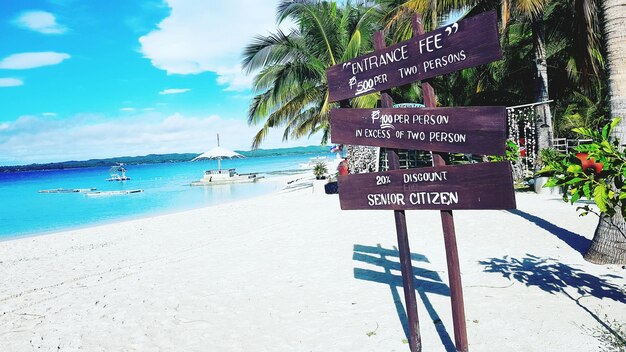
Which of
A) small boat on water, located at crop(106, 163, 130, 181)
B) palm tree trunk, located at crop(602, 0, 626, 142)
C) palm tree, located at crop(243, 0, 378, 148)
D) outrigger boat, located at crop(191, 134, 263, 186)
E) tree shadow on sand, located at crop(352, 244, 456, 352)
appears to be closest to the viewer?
tree shadow on sand, located at crop(352, 244, 456, 352)

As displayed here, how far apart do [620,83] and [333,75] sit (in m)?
3.59

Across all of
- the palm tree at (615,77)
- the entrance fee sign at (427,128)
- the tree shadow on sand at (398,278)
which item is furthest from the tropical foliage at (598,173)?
the palm tree at (615,77)

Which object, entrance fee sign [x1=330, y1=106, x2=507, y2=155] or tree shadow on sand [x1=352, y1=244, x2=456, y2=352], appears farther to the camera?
tree shadow on sand [x1=352, y1=244, x2=456, y2=352]

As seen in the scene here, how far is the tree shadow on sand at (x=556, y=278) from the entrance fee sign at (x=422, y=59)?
2.46 metres

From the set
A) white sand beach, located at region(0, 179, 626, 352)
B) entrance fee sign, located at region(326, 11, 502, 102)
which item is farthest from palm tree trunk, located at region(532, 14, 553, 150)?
entrance fee sign, located at region(326, 11, 502, 102)

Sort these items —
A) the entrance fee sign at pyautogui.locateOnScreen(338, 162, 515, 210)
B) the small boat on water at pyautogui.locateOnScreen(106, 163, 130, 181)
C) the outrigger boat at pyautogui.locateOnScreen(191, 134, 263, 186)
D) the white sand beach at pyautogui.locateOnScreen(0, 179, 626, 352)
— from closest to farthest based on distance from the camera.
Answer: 1. the entrance fee sign at pyautogui.locateOnScreen(338, 162, 515, 210)
2. the white sand beach at pyautogui.locateOnScreen(0, 179, 626, 352)
3. the outrigger boat at pyautogui.locateOnScreen(191, 134, 263, 186)
4. the small boat on water at pyautogui.locateOnScreen(106, 163, 130, 181)

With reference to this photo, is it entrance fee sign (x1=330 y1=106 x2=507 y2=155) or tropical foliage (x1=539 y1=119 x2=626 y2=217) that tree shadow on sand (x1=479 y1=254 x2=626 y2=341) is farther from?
entrance fee sign (x1=330 y1=106 x2=507 y2=155)

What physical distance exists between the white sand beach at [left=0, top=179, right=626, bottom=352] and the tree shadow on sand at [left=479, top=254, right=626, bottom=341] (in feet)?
0.06

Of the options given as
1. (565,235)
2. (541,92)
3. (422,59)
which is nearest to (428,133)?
(422,59)

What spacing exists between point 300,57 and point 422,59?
44.5ft

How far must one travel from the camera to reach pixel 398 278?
500 cm

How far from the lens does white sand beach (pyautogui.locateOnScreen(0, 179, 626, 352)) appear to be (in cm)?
352

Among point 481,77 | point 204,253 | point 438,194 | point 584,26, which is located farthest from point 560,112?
point 438,194

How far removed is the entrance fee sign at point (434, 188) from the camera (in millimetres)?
2557
